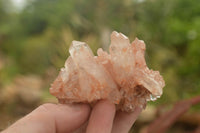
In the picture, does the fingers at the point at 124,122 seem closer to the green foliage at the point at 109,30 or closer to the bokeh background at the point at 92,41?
the bokeh background at the point at 92,41

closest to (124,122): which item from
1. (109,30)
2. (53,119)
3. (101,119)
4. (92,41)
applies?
(101,119)

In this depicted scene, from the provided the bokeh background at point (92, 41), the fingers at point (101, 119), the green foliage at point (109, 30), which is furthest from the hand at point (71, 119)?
the green foliage at point (109, 30)

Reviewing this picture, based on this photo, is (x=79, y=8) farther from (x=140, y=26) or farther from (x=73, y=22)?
(x=140, y=26)

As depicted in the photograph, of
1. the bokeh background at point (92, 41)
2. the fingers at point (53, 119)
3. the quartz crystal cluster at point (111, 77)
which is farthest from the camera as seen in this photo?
the bokeh background at point (92, 41)

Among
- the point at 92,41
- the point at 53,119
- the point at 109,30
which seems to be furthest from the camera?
the point at 109,30

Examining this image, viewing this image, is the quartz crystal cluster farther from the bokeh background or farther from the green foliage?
the green foliage

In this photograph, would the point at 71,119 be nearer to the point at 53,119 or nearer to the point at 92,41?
the point at 53,119

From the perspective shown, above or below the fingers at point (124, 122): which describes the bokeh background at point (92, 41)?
above

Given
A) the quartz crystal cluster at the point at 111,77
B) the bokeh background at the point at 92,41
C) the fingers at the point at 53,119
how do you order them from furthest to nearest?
1. the bokeh background at the point at 92,41
2. the quartz crystal cluster at the point at 111,77
3. the fingers at the point at 53,119
